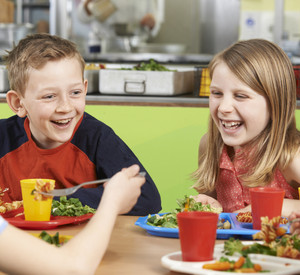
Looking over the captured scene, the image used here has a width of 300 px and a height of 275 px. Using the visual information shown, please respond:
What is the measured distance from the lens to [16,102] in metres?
1.82

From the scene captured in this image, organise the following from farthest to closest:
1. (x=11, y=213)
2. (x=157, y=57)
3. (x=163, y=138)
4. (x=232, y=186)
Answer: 1. (x=157, y=57)
2. (x=163, y=138)
3. (x=232, y=186)
4. (x=11, y=213)

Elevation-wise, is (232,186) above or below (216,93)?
below

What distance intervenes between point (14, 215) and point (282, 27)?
3368mm

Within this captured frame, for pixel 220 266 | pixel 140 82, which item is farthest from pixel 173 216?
pixel 140 82

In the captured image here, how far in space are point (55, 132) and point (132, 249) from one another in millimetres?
649

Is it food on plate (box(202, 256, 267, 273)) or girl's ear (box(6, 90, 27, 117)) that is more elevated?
girl's ear (box(6, 90, 27, 117))

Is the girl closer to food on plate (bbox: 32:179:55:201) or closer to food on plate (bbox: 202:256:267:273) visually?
food on plate (bbox: 32:179:55:201)

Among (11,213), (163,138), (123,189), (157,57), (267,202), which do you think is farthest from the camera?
(157,57)

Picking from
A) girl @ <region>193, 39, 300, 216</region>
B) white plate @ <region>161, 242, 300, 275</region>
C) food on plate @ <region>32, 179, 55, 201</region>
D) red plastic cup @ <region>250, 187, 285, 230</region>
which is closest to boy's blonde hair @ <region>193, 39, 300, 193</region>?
girl @ <region>193, 39, 300, 216</region>

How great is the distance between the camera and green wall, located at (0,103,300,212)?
260cm

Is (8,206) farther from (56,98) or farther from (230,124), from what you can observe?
(230,124)

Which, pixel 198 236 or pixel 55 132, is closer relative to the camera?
pixel 198 236

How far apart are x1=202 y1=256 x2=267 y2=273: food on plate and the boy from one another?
2.21 ft

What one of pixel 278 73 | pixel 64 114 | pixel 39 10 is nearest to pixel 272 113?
pixel 278 73
